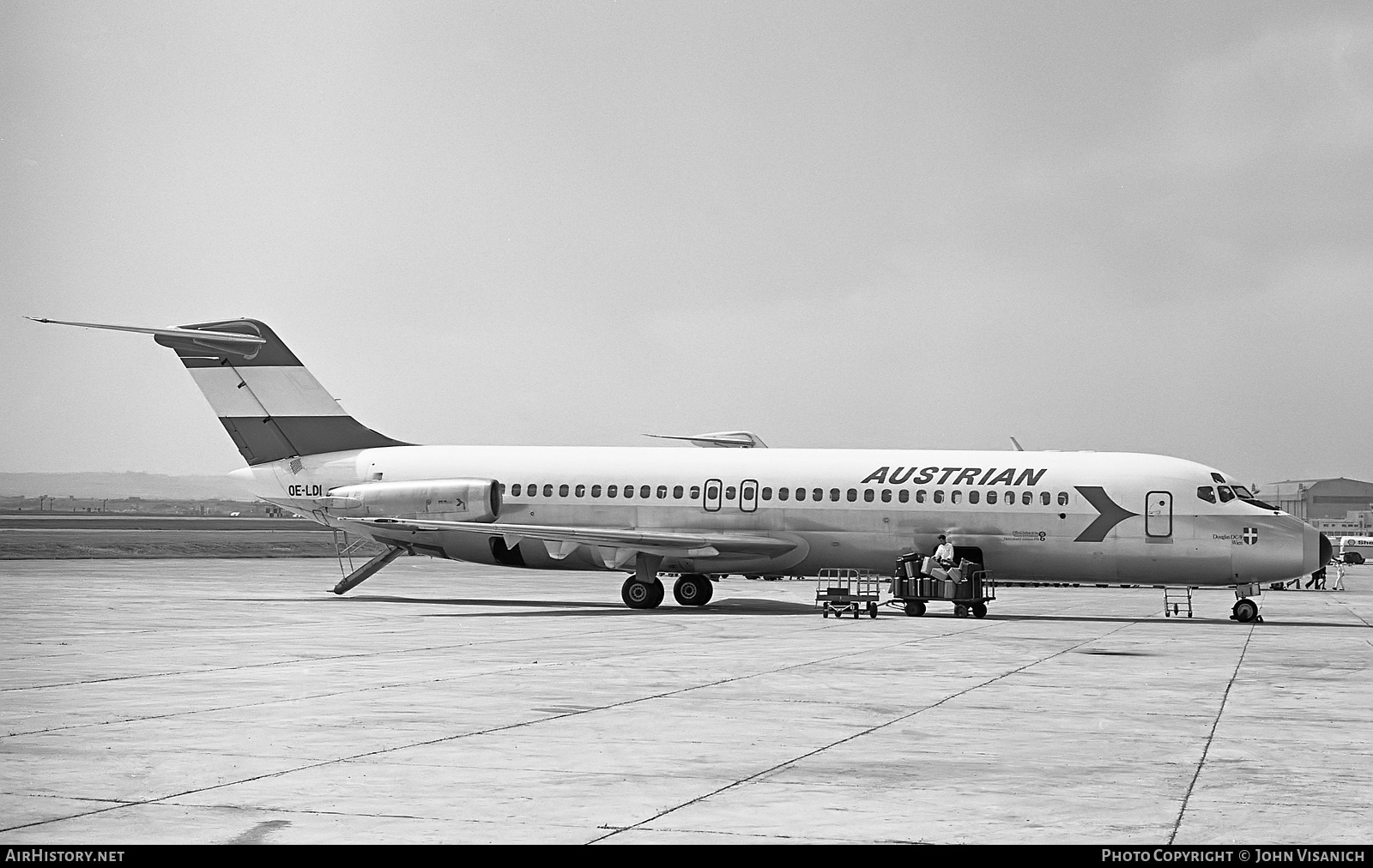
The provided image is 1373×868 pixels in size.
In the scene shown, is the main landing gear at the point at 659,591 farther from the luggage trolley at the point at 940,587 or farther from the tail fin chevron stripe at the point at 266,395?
the tail fin chevron stripe at the point at 266,395

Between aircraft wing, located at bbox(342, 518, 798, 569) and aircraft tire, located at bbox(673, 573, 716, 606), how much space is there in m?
1.04

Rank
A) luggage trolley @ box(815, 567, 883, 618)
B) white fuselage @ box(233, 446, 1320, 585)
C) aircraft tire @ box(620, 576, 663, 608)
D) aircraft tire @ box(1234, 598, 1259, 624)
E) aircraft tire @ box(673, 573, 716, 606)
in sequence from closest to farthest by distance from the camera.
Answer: luggage trolley @ box(815, 567, 883, 618)
aircraft tire @ box(1234, 598, 1259, 624)
white fuselage @ box(233, 446, 1320, 585)
aircraft tire @ box(620, 576, 663, 608)
aircraft tire @ box(673, 573, 716, 606)

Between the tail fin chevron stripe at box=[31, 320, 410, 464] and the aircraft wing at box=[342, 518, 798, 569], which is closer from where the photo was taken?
the aircraft wing at box=[342, 518, 798, 569]

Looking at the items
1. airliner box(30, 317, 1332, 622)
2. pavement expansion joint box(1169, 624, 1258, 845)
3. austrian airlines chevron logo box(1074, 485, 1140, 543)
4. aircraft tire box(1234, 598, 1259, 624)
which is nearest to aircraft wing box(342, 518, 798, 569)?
airliner box(30, 317, 1332, 622)

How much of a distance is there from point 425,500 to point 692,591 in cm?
650

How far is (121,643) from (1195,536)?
20660 millimetres

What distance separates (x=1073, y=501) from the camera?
97.7 feet

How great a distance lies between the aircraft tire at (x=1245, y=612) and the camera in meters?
28.7

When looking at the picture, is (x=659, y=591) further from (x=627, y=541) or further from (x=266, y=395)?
(x=266, y=395)

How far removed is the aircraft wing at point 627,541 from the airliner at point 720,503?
0.04 metres

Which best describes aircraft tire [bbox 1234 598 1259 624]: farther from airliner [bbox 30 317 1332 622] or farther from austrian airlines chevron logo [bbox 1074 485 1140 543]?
austrian airlines chevron logo [bbox 1074 485 1140 543]

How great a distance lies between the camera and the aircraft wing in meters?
31.0

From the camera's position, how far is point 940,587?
29328 millimetres

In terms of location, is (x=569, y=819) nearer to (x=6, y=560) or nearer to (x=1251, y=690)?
(x=1251, y=690)
